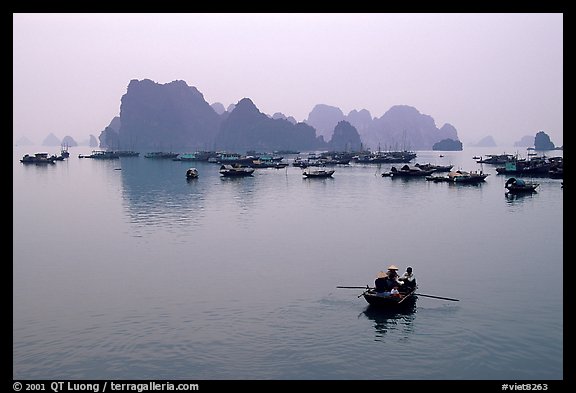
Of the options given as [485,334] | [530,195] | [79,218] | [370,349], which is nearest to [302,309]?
[370,349]

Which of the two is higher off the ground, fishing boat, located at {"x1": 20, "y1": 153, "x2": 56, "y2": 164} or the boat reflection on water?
fishing boat, located at {"x1": 20, "y1": 153, "x2": 56, "y2": 164}

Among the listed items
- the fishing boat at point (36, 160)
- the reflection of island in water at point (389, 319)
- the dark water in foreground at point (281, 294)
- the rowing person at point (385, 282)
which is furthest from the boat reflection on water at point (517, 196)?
the fishing boat at point (36, 160)

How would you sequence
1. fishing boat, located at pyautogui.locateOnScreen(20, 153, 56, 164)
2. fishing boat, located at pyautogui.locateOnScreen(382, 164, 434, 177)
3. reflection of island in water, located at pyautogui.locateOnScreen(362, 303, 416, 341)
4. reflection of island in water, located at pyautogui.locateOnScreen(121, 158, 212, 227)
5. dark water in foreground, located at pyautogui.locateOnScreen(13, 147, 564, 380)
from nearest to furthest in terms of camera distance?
dark water in foreground, located at pyautogui.locateOnScreen(13, 147, 564, 380) → reflection of island in water, located at pyautogui.locateOnScreen(362, 303, 416, 341) → reflection of island in water, located at pyautogui.locateOnScreen(121, 158, 212, 227) → fishing boat, located at pyautogui.locateOnScreen(382, 164, 434, 177) → fishing boat, located at pyautogui.locateOnScreen(20, 153, 56, 164)

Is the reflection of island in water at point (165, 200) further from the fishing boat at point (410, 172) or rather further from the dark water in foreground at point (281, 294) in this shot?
the fishing boat at point (410, 172)

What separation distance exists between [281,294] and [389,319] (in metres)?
5.88

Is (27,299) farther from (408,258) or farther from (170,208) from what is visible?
(170,208)

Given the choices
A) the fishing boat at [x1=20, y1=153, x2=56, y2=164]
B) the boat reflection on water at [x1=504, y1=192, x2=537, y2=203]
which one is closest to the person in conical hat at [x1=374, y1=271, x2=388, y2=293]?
the boat reflection on water at [x1=504, y1=192, x2=537, y2=203]

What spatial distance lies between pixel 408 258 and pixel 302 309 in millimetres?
12393

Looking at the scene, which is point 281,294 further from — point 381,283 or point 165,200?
point 165,200

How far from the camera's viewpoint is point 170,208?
2276 inches

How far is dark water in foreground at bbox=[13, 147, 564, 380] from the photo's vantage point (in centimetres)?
1773

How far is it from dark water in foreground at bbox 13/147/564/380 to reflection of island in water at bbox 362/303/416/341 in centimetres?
9

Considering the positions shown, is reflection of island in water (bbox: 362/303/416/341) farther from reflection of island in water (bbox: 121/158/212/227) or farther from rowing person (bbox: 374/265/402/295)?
reflection of island in water (bbox: 121/158/212/227)
